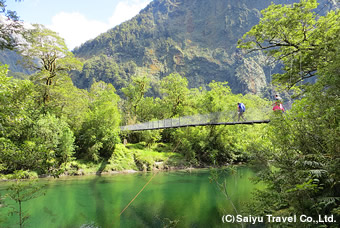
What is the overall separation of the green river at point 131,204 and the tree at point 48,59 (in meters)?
6.34

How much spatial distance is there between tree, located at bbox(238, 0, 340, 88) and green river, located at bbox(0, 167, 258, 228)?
4.02 metres

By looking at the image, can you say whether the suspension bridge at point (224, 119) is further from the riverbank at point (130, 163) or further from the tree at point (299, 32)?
the riverbank at point (130, 163)

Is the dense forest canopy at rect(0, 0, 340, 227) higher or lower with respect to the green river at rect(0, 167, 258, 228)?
higher

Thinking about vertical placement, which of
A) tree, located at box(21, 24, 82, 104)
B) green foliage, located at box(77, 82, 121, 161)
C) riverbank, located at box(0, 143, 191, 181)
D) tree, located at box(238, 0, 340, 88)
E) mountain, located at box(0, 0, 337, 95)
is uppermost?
mountain, located at box(0, 0, 337, 95)

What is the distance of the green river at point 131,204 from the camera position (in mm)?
6613

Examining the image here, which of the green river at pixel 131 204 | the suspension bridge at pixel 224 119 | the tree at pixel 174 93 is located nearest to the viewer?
the green river at pixel 131 204

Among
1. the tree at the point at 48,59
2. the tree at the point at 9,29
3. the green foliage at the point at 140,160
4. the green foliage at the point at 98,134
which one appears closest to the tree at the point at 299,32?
the tree at the point at 9,29

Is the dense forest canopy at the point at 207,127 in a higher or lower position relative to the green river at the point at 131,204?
higher

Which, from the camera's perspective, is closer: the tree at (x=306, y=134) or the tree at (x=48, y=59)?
the tree at (x=306, y=134)

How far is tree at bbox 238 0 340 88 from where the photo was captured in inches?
251

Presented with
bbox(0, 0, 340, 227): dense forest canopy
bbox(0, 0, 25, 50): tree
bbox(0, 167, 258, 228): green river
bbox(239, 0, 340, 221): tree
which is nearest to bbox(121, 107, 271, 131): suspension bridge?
bbox(0, 0, 340, 227): dense forest canopy

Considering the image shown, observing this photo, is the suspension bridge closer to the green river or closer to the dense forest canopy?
the dense forest canopy

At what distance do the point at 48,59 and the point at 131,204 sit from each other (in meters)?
11.6

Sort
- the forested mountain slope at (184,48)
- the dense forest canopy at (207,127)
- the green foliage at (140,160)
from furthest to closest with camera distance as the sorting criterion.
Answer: the forested mountain slope at (184,48) < the green foliage at (140,160) < the dense forest canopy at (207,127)
